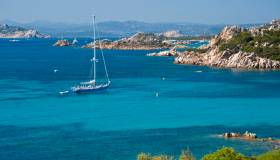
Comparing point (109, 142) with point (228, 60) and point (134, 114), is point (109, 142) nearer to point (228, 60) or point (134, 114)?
point (134, 114)

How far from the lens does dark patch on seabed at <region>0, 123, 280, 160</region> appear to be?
142ft

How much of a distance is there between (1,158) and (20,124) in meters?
12.1

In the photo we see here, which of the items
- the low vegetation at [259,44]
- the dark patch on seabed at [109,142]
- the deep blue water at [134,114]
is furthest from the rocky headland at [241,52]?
the dark patch on seabed at [109,142]

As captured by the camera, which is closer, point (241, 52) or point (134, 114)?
point (134, 114)

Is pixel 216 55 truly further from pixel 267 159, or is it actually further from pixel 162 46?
pixel 267 159

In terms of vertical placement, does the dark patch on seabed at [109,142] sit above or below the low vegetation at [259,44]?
below

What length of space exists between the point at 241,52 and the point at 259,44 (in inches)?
260

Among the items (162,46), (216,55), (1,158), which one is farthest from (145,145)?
(162,46)

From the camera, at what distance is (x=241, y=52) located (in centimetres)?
11619

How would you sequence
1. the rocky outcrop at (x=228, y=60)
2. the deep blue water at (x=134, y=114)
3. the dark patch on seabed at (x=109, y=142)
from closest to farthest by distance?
the dark patch on seabed at (x=109, y=142) → the deep blue water at (x=134, y=114) → the rocky outcrop at (x=228, y=60)

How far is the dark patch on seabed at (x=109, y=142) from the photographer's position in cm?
4322

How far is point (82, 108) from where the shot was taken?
6394 cm

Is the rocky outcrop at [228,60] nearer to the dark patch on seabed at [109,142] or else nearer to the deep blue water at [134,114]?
the deep blue water at [134,114]

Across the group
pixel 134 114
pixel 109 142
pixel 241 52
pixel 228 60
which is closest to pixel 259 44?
pixel 241 52
